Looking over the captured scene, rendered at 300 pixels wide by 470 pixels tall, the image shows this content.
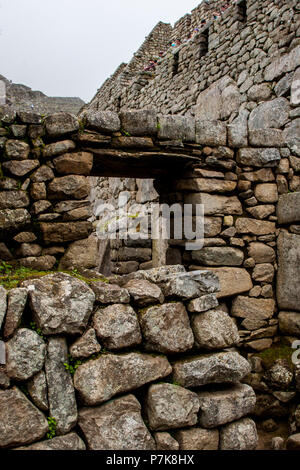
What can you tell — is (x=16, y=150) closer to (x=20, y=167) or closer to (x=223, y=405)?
(x=20, y=167)

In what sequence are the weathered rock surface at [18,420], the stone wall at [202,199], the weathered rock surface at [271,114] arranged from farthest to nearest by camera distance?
1. the weathered rock surface at [271,114]
2. the stone wall at [202,199]
3. the weathered rock surface at [18,420]

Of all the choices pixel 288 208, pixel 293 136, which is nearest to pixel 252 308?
pixel 288 208

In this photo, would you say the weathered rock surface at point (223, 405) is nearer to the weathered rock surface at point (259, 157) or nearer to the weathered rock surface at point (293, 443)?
the weathered rock surface at point (293, 443)

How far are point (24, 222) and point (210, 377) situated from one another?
2039mm

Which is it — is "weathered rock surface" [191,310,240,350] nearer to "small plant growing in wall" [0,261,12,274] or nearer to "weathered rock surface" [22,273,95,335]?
"weathered rock surface" [22,273,95,335]

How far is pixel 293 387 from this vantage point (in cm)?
428

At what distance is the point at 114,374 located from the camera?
2.41 meters

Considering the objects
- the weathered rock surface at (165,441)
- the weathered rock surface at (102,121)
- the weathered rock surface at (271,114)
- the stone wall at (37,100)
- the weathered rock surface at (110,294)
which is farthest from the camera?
the stone wall at (37,100)

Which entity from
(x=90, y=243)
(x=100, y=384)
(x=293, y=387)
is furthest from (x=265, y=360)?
(x=100, y=384)

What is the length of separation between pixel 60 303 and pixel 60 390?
0.50 metres

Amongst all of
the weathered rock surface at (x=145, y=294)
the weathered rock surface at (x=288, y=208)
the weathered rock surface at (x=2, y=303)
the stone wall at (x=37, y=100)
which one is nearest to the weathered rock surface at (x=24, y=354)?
the weathered rock surface at (x=2, y=303)

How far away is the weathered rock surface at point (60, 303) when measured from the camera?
2322 millimetres

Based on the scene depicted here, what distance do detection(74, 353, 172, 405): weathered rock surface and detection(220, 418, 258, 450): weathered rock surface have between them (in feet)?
1.88

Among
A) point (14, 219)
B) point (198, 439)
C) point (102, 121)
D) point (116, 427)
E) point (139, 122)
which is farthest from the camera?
point (139, 122)
